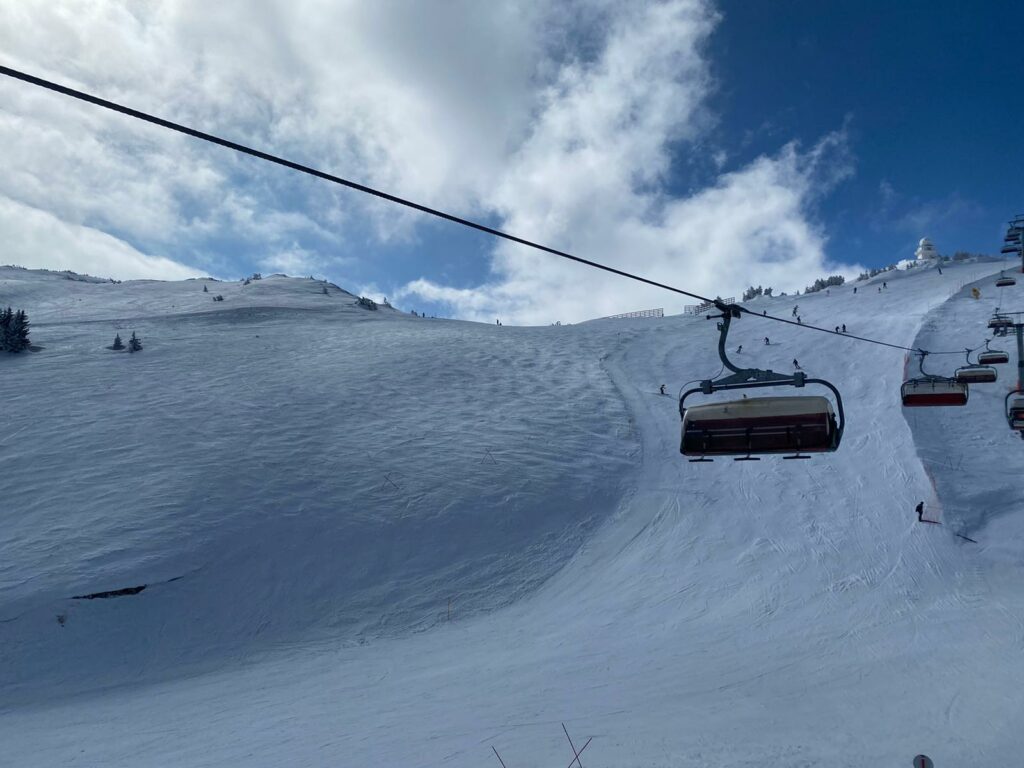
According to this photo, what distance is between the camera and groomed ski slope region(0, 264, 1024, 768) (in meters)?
8.70

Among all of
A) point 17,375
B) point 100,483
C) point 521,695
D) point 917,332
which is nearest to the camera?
point 521,695

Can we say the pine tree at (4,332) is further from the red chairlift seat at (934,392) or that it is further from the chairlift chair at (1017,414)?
the chairlift chair at (1017,414)

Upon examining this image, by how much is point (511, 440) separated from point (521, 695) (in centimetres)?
1066

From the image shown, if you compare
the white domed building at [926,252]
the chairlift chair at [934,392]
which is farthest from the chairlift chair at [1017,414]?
the white domed building at [926,252]

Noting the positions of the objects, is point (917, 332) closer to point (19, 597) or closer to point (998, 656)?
point (998, 656)

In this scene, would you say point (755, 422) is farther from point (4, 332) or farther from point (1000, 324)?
point (4, 332)

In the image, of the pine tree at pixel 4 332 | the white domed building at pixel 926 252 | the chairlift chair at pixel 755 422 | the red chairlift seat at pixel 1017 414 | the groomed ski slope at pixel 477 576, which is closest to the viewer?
the chairlift chair at pixel 755 422

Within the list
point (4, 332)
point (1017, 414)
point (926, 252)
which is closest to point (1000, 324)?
point (1017, 414)

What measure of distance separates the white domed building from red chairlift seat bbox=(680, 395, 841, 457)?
66.1 meters

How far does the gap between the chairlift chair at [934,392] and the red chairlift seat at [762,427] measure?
677 centimetres

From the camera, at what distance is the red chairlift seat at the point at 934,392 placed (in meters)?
13.1

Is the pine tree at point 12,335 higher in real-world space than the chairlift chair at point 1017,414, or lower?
higher

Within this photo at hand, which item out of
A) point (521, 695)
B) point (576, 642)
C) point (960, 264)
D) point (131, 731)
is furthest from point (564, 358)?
point (960, 264)

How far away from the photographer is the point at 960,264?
56719 millimetres
